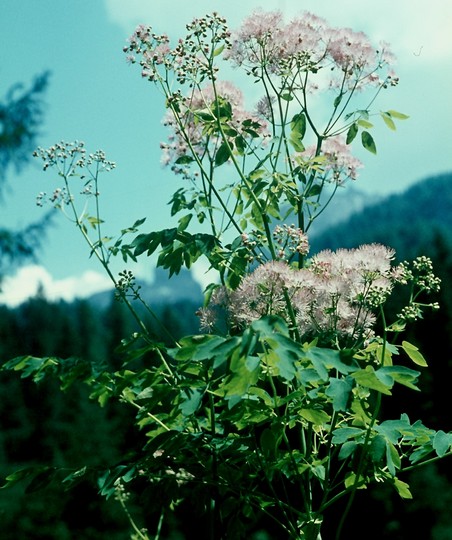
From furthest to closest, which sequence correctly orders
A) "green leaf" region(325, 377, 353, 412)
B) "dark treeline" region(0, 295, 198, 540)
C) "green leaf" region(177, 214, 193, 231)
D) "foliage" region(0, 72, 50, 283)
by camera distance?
"dark treeline" region(0, 295, 198, 540) < "foliage" region(0, 72, 50, 283) < "green leaf" region(177, 214, 193, 231) < "green leaf" region(325, 377, 353, 412)

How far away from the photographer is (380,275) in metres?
2.56

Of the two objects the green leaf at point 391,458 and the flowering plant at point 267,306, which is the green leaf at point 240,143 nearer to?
the flowering plant at point 267,306

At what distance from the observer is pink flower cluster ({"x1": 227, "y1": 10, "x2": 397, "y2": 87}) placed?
290 centimetres

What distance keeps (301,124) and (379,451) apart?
1.43m

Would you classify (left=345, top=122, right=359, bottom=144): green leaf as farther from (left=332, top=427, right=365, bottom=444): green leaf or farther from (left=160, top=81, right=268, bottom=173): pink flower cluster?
(left=332, top=427, right=365, bottom=444): green leaf

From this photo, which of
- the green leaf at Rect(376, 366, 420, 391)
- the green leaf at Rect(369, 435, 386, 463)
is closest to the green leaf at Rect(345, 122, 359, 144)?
the green leaf at Rect(376, 366, 420, 391)

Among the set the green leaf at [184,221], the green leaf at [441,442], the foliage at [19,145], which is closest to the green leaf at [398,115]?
the green leaf at [184,221]

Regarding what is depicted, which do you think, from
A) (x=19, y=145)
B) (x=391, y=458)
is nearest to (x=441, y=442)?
(x=391, y=458)

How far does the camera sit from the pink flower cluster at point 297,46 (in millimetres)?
2900

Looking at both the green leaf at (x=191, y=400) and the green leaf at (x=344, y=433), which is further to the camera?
the green leaf at (x=344, y=433)

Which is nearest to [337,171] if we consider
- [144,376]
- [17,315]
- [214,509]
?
[144,376]

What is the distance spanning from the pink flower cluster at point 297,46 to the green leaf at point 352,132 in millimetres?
243

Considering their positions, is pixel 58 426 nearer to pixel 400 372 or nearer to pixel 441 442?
pixel 441 442

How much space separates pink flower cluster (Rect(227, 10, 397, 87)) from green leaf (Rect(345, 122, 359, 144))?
243mm
